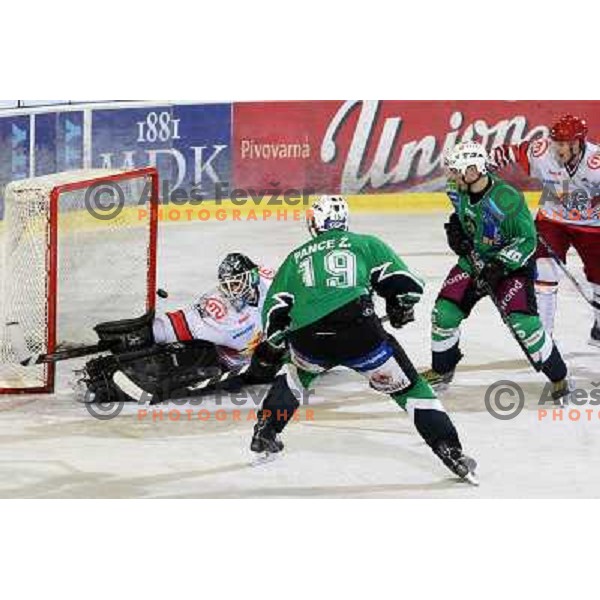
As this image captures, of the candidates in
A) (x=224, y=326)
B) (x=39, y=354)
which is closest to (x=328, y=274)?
(x=224, y=326)

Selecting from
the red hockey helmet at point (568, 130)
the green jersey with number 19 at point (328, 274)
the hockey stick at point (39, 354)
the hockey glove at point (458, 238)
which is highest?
the red hockey helmet at point (568, 130)

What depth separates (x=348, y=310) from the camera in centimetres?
693

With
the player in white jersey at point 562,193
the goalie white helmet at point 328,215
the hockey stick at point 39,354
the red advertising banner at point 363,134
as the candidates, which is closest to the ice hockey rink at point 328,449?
the hockey stick at point 39,354

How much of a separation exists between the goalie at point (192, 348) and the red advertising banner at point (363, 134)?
308 cm

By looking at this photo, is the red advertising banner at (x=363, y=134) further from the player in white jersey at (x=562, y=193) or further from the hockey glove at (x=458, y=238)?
the hockey glove at (x=458, y=238)

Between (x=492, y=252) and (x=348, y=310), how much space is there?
1.14 metres

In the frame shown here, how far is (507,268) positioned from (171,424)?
4.68 ft

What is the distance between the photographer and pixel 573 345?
9.05 meters

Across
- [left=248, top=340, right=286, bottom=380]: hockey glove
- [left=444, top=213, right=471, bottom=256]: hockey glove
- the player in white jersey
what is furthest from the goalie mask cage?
the player in white jersey

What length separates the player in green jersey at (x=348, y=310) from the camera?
6.93 meters

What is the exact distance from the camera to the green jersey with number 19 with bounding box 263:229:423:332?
272 inches

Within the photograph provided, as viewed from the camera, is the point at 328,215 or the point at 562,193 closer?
the point at 328,215

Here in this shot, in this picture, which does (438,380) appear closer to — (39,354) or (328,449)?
(328,449)

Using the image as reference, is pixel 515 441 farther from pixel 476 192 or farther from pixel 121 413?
pixel 121 413
